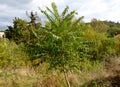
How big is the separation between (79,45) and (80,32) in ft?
1.69

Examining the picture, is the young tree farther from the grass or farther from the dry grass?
the dry grass

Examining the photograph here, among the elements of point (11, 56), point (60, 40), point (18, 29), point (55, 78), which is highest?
point (18, 29)

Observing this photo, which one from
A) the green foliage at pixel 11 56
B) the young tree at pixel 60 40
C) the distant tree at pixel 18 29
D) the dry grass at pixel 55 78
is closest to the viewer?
the young tree at pixel 60 40

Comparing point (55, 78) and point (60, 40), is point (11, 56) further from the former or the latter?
point (60, 40)

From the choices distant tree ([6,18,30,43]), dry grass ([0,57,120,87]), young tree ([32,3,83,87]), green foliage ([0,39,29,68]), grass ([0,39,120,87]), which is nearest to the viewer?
young tree ([32,3,83,87])

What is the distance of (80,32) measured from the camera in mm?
10977

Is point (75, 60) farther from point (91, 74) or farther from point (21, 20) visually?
point (21, 20)

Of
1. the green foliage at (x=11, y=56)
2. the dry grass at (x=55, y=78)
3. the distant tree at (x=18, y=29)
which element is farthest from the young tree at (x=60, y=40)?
the distant tree at (x=18, y=29)

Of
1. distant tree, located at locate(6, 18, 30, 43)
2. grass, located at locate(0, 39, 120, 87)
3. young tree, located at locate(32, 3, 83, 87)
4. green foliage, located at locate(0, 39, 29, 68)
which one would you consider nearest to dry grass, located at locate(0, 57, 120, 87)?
grass, located at locate(0, 39, 120, 87)

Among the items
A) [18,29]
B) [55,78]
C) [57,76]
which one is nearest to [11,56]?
[57,76]

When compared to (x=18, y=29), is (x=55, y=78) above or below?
below

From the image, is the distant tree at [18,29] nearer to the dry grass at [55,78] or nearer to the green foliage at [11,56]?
the green foliage at [11,56]

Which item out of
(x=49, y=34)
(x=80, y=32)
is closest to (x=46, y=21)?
(x=49, y=34)

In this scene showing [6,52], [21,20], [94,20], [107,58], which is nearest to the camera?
[107,58]
